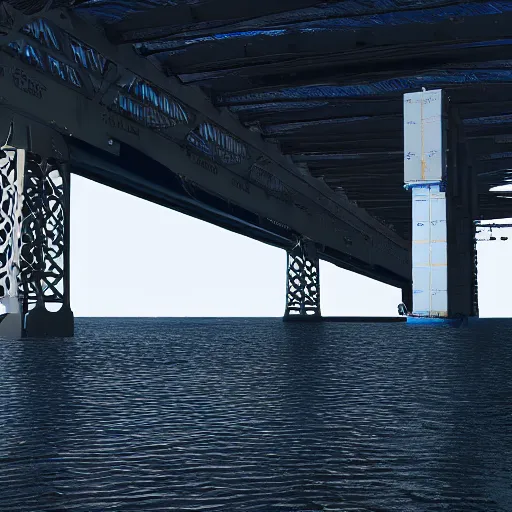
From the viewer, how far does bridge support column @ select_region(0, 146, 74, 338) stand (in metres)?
23.4

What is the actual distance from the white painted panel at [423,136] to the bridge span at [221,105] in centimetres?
9

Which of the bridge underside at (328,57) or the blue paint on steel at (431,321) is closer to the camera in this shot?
the bridge underside at (328,57)

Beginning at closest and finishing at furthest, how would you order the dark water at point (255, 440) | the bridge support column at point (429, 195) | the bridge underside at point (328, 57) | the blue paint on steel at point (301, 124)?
the dark water at point (255, 440) < the bridge underside at point (328, 57) < the bridge support column at point (429, 195) < the blue paint on steel at point (301, 124)

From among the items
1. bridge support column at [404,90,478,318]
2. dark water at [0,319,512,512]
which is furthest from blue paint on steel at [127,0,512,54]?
dark water at [0,319,512,512]

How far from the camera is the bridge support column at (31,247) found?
23.4m

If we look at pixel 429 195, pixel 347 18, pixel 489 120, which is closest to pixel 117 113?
pixel 347 18

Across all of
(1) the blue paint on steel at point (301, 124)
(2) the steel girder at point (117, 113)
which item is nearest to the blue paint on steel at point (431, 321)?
(1) the blue paint on steel at point (301, 124)

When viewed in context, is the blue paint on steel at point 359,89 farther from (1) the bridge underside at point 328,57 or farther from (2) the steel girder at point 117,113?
(2) the steel girder at point 117,113

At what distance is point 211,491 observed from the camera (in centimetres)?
415

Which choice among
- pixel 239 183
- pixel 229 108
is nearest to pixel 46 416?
pixel 229 108

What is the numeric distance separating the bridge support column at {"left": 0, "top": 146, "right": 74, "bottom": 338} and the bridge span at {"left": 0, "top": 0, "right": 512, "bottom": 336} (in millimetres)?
37

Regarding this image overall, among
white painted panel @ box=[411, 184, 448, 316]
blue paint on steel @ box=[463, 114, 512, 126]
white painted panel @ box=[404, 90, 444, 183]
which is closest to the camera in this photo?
white painted panel @ box=[404, 90, 444, 183]

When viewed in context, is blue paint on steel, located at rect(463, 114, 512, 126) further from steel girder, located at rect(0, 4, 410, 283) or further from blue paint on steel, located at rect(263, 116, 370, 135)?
steel girder, located at rect(0, 4, 410, 283)

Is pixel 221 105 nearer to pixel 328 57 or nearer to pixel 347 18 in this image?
pixel 328 57
